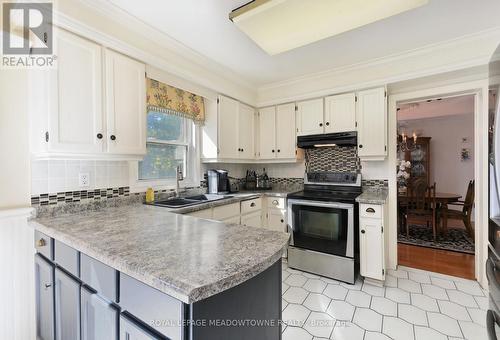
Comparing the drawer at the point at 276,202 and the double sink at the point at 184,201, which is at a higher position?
the double sink at the point at 184,201

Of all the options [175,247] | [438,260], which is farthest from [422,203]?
[175,247]

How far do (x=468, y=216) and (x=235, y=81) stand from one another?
4132 mm

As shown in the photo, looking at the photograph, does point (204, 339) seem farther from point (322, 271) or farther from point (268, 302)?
point (322, 271)

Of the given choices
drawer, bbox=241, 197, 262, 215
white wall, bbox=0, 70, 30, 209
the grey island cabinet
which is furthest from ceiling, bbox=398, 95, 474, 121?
white wall, bbox=0, 70, 30, 209

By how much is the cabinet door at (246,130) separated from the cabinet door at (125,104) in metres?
1.45

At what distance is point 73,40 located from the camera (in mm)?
1528

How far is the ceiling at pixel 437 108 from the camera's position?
4.32 m

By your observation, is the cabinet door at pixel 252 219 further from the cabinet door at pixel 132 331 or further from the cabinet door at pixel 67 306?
the cabinet door at pixel 132 331

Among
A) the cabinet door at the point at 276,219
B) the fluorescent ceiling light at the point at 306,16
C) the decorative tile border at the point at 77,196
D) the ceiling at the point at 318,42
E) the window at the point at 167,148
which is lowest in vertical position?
the cabinet door at the point at 276,219

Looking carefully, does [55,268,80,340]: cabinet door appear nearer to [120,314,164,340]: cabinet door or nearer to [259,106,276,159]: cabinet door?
[120,314,164,340]: cabinet door

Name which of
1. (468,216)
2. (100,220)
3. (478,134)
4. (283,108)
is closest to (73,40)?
(100,220)

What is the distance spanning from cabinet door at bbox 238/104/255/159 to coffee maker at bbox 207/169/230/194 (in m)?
0.45

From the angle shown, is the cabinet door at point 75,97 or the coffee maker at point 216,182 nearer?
the cabinet door at point 75,97

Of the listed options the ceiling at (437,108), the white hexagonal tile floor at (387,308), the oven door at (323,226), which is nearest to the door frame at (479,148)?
the white hexagonal tile floor at (387,308)
